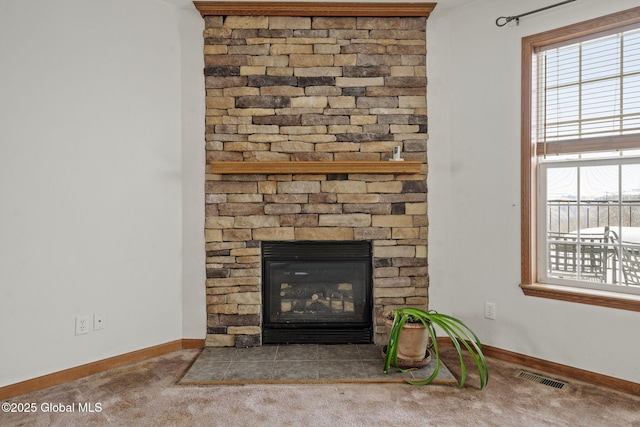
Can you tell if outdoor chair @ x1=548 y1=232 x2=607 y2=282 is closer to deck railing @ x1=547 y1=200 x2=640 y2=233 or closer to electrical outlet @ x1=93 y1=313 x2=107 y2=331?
deck railing @ x1=547 y1=200 x2=640 y2=233

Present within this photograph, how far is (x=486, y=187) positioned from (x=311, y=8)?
5.99 feet

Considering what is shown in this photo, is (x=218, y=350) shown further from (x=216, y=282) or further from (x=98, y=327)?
(x=98, y=327)

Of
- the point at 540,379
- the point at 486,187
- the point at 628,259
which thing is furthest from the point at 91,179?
the point at 628,259

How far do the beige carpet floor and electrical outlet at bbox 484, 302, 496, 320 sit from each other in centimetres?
44

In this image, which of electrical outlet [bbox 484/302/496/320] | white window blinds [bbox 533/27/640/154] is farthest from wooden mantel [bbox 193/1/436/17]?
electrical outlet [bbox 484/302/496/320]

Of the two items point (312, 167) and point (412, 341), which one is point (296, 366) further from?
point (312, 167)

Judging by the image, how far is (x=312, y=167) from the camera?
281 centimetres

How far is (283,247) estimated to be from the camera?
3016 mm

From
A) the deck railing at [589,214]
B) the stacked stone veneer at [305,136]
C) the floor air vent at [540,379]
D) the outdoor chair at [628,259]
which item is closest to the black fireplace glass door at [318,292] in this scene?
the stacked stone veneer at [305,136]

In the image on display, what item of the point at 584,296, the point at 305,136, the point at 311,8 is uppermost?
the point at 311,8

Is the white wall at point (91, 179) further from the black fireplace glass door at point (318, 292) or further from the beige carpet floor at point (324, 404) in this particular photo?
the black fireplace glass door at point (318, 292)

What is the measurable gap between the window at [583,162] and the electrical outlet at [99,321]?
2.85m

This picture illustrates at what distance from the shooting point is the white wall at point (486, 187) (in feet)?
8.25

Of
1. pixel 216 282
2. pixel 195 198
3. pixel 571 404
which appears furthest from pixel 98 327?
pixel 571 404
